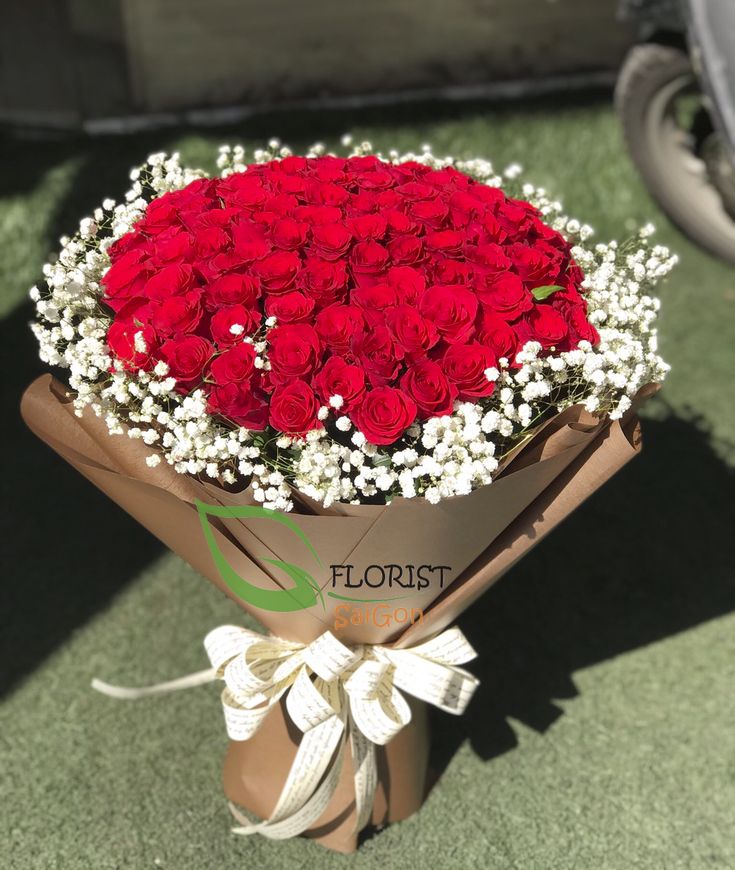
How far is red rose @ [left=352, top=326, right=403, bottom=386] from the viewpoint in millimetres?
1447

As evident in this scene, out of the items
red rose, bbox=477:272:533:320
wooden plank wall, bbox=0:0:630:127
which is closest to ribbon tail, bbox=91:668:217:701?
red rose, bbox=477:272:533:320

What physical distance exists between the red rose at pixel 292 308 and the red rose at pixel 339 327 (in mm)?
22

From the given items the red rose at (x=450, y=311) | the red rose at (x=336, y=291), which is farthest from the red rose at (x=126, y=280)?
the red rose at (x=450, y=311)

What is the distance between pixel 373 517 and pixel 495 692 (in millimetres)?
1084

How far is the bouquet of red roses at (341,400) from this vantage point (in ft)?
4.75

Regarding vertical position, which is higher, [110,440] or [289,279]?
[289,279]

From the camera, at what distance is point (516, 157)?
4.62 metres

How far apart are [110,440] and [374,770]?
Answer: 836 mm

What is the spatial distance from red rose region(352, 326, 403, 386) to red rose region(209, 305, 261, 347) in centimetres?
16

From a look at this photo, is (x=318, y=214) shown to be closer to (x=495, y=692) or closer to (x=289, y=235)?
(x=289, y=235)

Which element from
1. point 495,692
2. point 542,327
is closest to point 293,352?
point 542,327

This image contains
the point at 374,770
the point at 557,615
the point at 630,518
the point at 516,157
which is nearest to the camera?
the point at 374,770

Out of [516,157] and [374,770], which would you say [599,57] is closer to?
[516,157]

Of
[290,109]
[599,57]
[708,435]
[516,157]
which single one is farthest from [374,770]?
[599,57]
